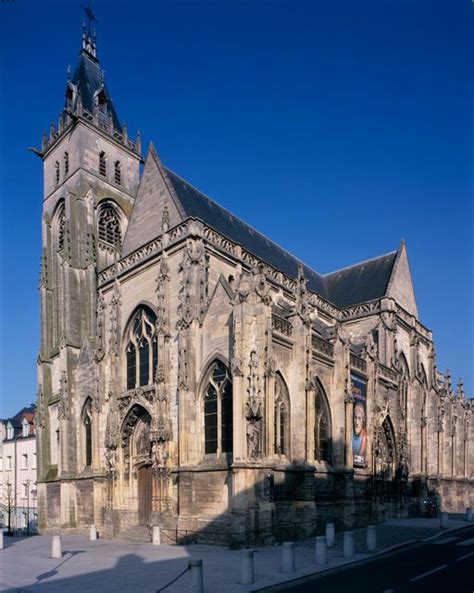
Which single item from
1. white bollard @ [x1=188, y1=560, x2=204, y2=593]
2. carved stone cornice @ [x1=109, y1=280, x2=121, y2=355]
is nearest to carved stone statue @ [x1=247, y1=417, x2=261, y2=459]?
white bollard @ [x1=188, y1=560, x2=204, y2=593]

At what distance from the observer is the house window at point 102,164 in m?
28.5

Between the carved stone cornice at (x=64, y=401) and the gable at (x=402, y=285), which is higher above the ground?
the gable at (x=402, y=285)

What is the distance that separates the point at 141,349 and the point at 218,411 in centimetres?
559

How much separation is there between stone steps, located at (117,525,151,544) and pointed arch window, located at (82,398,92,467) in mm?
4863

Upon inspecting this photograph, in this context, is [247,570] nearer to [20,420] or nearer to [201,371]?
[201,371]

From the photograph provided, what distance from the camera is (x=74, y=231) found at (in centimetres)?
2567

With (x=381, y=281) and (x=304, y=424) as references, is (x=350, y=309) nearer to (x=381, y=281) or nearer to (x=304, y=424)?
(x=381, y=281)

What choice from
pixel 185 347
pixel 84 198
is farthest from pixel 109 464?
pixel 84 198

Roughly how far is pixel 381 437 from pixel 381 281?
9.86m

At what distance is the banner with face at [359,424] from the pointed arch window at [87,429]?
11.6 meters

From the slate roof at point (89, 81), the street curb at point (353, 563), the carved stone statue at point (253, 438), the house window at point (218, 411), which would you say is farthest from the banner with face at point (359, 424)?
the slate roof at point (89, 81)

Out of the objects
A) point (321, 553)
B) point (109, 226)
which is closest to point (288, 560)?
point (321, 553)

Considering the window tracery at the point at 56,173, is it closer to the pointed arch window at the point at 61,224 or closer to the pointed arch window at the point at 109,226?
the pointed arch window at the point at 61,224

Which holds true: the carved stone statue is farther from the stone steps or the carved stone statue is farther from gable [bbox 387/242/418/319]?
gable [bbox 387/242/418/319]
